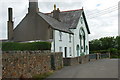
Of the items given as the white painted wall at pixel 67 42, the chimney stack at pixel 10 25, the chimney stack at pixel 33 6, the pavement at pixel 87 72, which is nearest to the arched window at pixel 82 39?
the white painted wall at pixel 67 42

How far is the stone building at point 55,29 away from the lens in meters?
30.9

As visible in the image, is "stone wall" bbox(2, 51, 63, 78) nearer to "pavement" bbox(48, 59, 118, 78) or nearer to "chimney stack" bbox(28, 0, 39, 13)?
"pavement" bbox(48, 59, 118, 78)

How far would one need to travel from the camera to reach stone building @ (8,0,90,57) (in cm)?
3092

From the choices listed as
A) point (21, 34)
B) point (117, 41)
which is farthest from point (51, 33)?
point (117, 41)

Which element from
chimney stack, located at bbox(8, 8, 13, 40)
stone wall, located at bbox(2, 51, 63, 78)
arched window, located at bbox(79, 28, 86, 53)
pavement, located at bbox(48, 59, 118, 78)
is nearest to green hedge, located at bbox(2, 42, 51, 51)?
chimney stack, located at bbox(8, 8, 13, 40)

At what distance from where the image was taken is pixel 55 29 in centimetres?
2983

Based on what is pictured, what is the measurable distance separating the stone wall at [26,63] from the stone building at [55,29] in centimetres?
1172

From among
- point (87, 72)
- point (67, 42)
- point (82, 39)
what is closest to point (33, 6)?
point (67, 42)

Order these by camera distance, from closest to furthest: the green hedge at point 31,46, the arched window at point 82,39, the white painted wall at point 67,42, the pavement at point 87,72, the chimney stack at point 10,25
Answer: the pavement at point 87,72 → the green hedge at point 31,46 → the white painted wall at point 67,42 → the chimney stack at point 10,25 → the arched window at point 82,39

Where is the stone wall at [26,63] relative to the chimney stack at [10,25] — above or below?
below

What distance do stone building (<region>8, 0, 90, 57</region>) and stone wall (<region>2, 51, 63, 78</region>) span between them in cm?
1172

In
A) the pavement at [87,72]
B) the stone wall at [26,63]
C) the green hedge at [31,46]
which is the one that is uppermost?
the green hedge at [31,46]

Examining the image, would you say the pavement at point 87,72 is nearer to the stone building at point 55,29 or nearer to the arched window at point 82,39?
the stone building at point 55,29

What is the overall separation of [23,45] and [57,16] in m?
12.4
